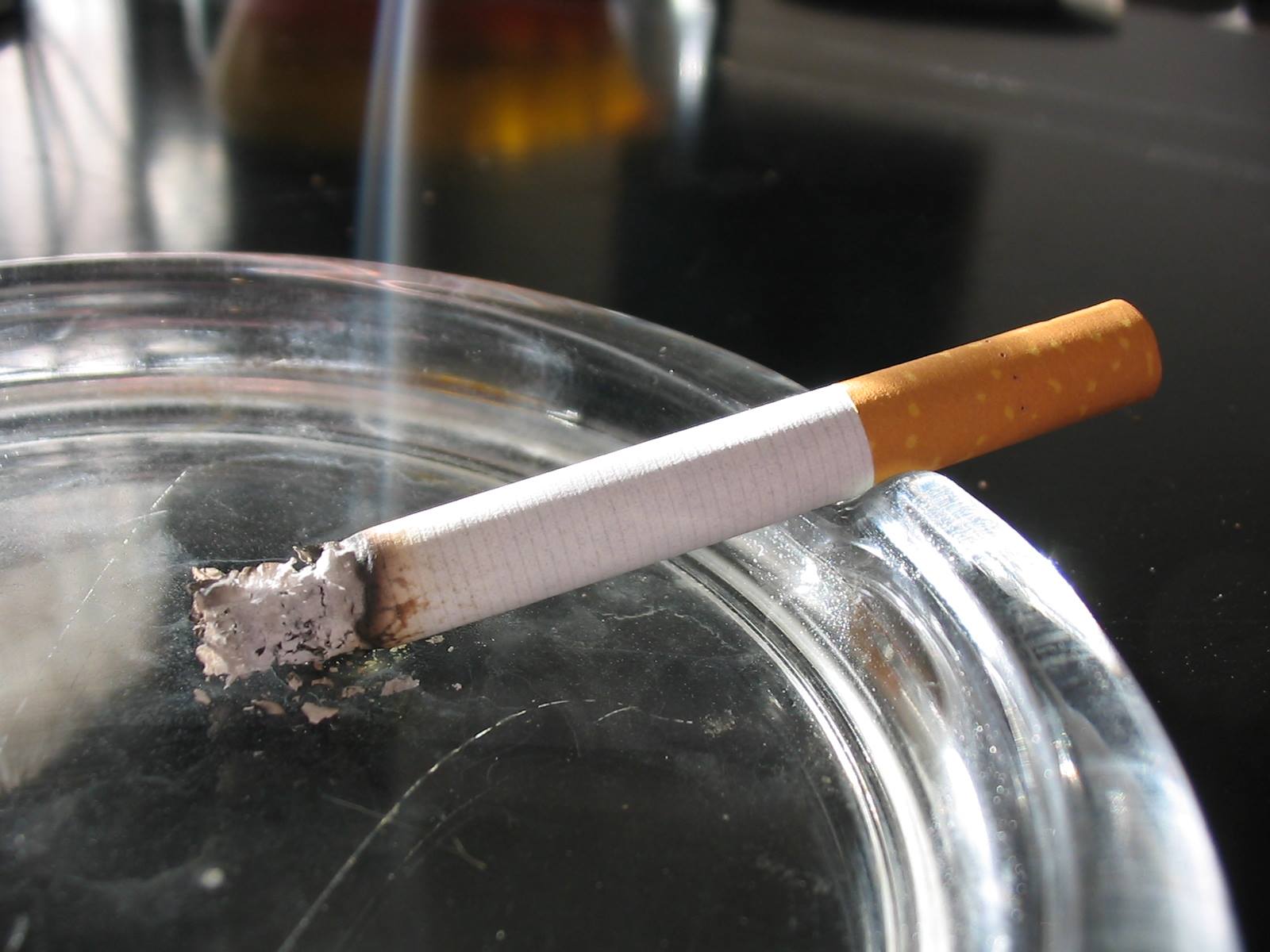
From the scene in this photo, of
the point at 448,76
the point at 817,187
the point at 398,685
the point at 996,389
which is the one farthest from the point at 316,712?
the point at 448,76

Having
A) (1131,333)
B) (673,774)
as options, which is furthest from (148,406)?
(1131,333)

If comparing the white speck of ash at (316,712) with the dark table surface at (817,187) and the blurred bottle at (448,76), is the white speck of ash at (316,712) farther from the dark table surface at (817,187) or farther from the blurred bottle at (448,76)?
the blurred bottle at (448,76)

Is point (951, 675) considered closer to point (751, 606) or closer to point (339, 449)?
point (751, 606)

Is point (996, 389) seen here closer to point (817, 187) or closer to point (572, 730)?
point (572, 730)

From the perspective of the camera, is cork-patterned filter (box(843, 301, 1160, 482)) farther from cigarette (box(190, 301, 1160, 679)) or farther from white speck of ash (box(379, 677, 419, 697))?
white speck of ash (box(379, 677, 419, 697))

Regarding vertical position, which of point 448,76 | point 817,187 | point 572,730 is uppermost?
point 448,76

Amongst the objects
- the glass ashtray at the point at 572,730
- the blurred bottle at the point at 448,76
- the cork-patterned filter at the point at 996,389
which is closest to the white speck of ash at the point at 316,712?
the glass ashtray at the point at 572,730

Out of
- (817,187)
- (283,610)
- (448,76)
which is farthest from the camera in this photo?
(448,76)
